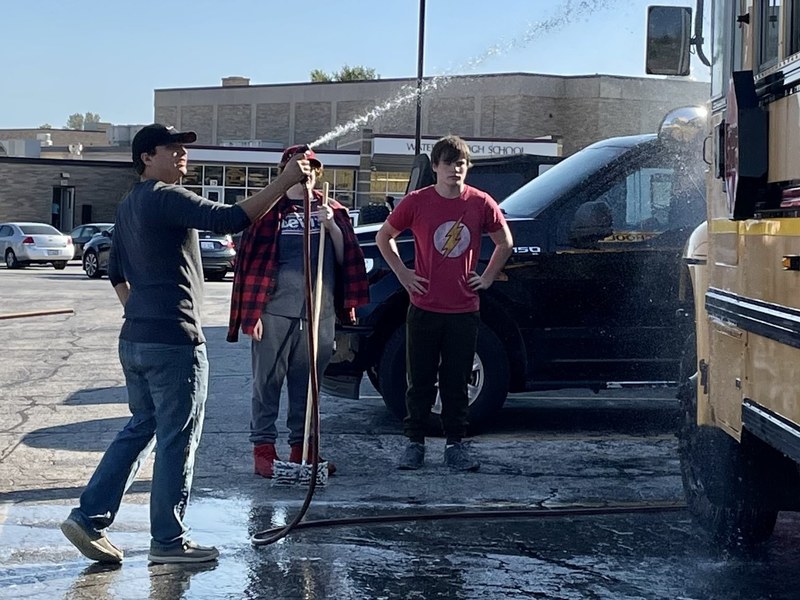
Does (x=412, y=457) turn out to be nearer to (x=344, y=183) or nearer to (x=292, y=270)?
(x=292, y=270)

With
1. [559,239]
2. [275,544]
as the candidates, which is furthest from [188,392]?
[559,239]

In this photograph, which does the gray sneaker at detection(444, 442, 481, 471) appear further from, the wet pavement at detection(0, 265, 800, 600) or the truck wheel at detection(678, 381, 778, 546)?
the truck wheel at detection(678, 381, 778, 546)

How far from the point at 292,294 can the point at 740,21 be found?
3.28 metres

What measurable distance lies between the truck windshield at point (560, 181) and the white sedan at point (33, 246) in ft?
93.4

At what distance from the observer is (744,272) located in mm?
4355

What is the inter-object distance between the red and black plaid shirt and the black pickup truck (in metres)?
1.10

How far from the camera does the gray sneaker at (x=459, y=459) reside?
23.5 ft

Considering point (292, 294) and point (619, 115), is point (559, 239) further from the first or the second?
point (619, 115)

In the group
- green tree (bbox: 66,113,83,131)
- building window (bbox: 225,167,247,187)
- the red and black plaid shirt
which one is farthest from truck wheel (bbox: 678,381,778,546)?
green tree (bbox: 66,113,83,131)

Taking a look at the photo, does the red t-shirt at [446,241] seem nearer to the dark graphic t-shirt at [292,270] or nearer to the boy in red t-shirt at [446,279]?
the boy in red t-shirt at [446,279]

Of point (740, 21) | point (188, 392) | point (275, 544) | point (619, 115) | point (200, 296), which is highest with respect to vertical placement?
point (619, 115)

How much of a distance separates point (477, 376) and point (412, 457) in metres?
1.13

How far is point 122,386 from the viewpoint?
10555 mm

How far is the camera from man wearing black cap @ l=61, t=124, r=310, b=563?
509cm
